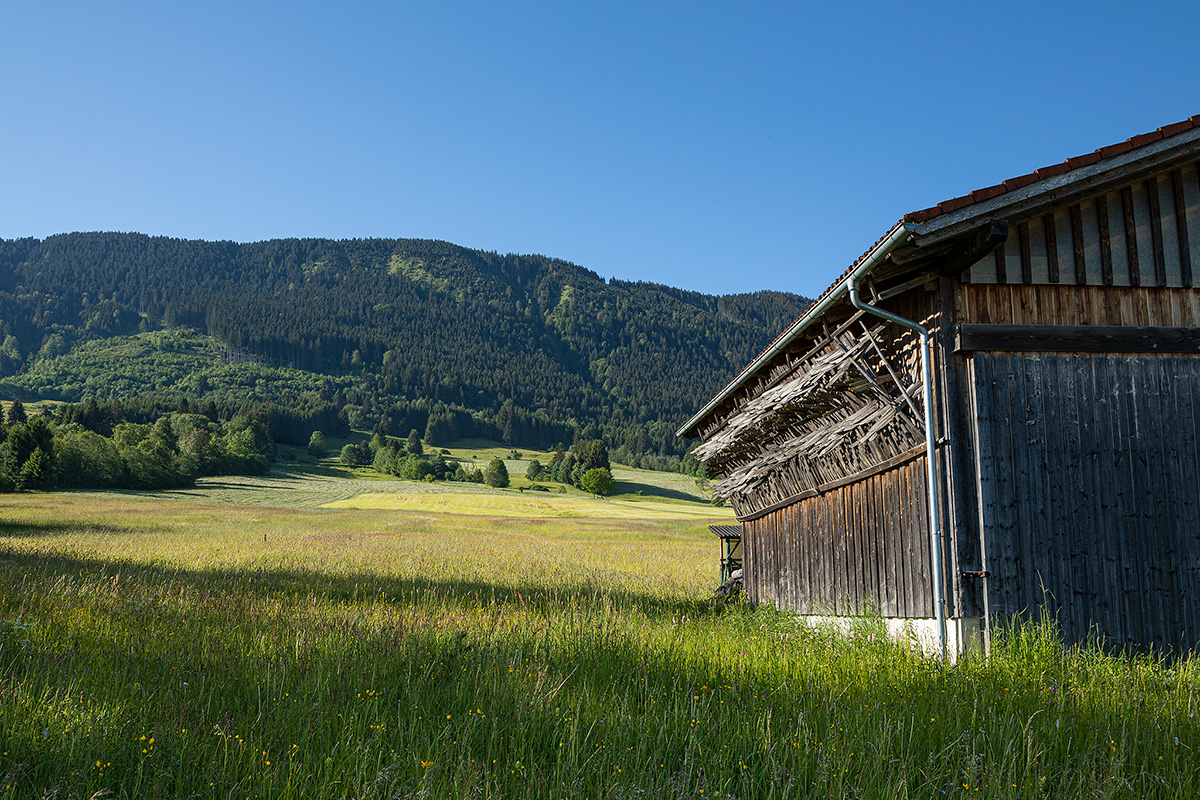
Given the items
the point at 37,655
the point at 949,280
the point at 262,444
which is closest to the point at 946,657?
the point at 949,280

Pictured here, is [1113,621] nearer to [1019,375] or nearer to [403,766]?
[1019,375]

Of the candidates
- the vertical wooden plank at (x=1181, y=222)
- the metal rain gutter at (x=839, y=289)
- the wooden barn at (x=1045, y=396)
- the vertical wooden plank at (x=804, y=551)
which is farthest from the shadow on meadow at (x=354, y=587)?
the vertical wooden plank at (x=1181, y=222)

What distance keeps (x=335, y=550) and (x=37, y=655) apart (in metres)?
17.8

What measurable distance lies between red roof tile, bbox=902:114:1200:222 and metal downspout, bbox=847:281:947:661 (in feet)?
3.11

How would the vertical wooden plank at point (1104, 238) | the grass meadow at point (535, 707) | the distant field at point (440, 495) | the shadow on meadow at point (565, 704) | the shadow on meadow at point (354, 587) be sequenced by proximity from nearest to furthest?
the grass meadow at point (535, 707)
the shadow on meadow at point (565, 704)
the vertical wooden plank at point (1104, 238)
the shadow on meadow at point (354, 587)
the distant field at point (440, 495)

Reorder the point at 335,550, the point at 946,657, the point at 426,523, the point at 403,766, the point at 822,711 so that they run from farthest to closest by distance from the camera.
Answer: the point at 426,523, the point at 335,550, the point at 946,657, the point at 822,711, the point at 403,766

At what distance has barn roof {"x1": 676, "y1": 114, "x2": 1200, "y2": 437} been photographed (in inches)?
270

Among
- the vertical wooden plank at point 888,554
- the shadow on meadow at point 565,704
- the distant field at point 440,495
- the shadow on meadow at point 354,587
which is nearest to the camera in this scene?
the shadow on meadow at point 565,704

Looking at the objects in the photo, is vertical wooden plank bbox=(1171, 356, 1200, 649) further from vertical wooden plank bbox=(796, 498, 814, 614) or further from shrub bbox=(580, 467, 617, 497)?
shrub bbox=(580, 467, 617, 497)

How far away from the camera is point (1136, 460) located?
7742mm

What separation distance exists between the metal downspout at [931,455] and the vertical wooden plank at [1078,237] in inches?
75.1

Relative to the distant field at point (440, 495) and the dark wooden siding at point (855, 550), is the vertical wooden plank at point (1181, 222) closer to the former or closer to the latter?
the dark wooden siding at point (855, 550)

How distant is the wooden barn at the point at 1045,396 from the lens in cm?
731

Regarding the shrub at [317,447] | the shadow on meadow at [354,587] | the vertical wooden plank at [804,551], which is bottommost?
the shadow on meadow at [354,587]
